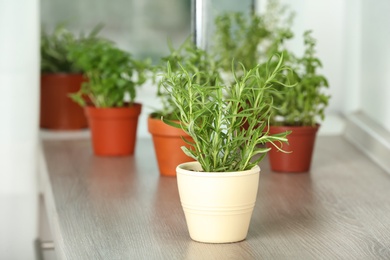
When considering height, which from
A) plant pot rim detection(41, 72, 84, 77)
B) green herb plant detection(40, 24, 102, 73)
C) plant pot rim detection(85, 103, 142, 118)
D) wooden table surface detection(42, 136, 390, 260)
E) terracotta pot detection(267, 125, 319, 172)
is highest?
green herb plant detection(40, 24, 102, 73)

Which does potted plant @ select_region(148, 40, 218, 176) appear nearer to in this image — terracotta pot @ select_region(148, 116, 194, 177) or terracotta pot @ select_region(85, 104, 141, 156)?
terracotta pot @ select_region(148, 116, 194, 177)

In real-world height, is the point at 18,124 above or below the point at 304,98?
below

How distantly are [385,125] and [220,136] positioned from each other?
91 cm

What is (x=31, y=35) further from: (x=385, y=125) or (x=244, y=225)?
(x=244, y=225)

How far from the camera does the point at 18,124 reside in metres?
2.28

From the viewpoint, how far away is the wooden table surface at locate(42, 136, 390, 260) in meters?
1.32

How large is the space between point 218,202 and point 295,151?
65cm

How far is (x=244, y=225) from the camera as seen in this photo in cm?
135

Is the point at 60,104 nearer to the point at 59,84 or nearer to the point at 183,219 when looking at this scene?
the point at 59,84

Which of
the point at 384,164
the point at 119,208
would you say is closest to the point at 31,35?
the point at 119,208

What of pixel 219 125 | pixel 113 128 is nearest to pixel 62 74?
pixel 113 128

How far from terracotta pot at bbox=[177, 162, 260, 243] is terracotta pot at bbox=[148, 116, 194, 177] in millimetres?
518

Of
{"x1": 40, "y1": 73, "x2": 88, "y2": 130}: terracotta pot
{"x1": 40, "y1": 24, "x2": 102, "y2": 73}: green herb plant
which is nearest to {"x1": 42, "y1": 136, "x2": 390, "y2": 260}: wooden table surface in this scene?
{"x1": 40, "y1": 73, "x2": 88, "y2": 130}: terracotta pot

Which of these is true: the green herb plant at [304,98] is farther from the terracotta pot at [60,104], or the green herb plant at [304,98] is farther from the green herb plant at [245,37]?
the terracotta pot at [60,104]
